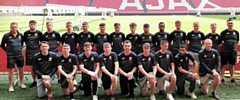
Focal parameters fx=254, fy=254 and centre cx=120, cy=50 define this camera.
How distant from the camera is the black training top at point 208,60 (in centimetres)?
519

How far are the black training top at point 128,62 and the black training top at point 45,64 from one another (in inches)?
51.8

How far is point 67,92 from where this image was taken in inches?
208

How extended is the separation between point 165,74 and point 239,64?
2.91 meters

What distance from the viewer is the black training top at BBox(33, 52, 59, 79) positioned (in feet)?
16.7

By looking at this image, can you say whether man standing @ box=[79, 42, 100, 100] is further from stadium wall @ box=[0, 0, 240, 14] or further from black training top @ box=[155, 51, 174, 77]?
stadium wall @ box=[0, 0, 240, 14]

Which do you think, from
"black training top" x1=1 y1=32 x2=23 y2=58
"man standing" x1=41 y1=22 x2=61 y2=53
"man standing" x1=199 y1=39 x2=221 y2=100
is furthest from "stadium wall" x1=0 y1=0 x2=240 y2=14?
"man standing" x1=199 y1=39 x2=221 y2=100

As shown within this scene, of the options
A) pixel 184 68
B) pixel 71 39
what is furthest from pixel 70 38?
pixel 184 68

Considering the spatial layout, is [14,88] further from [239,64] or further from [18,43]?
[239,64]

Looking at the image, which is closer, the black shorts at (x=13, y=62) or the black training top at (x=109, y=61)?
the black training top at (x=109, y=61)

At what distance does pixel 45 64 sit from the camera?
5.07 meters

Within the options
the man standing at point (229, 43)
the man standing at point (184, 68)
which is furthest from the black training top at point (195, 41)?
the man standing at point (184, 68)

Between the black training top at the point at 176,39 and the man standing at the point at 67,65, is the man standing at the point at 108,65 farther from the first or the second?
the black training top at the point at 176,39

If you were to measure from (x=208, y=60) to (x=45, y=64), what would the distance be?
3.31 m

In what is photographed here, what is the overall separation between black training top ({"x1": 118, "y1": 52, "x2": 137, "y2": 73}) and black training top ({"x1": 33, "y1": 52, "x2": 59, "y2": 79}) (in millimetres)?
1317
